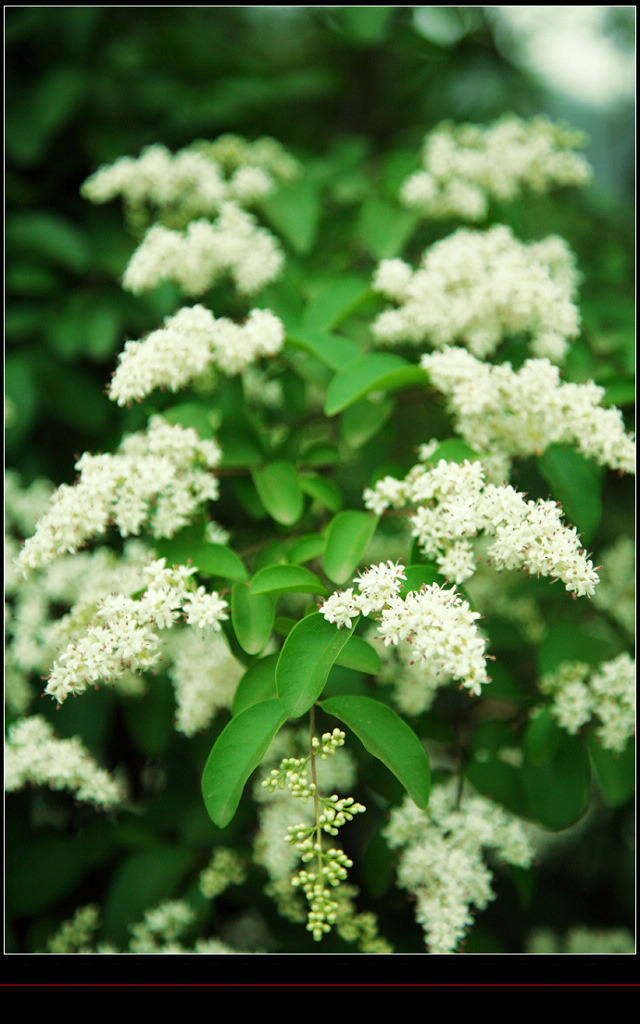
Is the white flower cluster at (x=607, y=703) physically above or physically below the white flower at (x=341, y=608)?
below

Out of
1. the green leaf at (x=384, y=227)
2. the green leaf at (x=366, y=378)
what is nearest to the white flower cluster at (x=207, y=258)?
the green leaf at (x=384, y=227)

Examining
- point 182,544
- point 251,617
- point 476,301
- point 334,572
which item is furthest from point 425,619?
point 476,301

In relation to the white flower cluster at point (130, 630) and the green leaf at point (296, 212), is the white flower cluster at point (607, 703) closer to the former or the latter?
the white flower cluster at point (130, 630)

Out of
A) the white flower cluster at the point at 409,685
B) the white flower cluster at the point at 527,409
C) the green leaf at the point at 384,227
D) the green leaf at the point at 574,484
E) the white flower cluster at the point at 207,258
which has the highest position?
the green leaf at the point at 384,227

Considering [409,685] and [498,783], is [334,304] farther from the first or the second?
[498,783]

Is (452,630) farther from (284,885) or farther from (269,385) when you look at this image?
(269,385)

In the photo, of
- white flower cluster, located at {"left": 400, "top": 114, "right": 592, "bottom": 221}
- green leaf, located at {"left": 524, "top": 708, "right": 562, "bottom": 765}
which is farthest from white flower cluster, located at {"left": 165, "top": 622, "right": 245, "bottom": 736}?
white flower cluster, located at {"left": 400, "top": 114, "right": 592, "bottom": 221}
